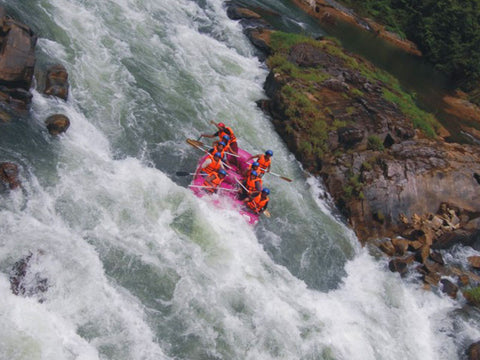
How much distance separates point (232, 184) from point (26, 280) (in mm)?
6361

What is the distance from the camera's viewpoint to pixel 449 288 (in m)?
12.9

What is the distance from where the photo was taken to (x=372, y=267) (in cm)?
1292

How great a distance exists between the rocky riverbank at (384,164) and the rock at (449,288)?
0.09 feet

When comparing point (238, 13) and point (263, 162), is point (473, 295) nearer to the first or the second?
point (263, 162)

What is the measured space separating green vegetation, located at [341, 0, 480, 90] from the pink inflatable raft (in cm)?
2476

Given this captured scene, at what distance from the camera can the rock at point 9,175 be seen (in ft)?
29.1

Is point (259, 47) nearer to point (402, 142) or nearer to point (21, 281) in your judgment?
point (402, 142)

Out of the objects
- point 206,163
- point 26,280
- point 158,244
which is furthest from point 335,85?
point 26,280

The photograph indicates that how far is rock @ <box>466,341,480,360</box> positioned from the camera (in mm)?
10873

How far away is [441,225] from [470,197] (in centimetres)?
204

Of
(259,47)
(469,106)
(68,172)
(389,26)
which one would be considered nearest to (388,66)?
(469,106)

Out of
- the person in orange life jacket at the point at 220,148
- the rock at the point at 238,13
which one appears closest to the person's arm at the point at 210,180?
the person in orange life jacket at the point at 220,148

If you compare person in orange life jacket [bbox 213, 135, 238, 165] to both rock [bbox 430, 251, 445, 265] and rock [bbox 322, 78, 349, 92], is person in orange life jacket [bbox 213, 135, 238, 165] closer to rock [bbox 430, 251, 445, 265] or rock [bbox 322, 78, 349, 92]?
rock [bbox 430, 251, 445, 265]

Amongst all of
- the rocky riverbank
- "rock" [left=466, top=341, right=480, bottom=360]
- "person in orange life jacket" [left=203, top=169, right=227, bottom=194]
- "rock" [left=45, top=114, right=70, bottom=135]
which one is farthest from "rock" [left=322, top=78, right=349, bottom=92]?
"rock" [left=45, top=114, right=70, bottom=135]
